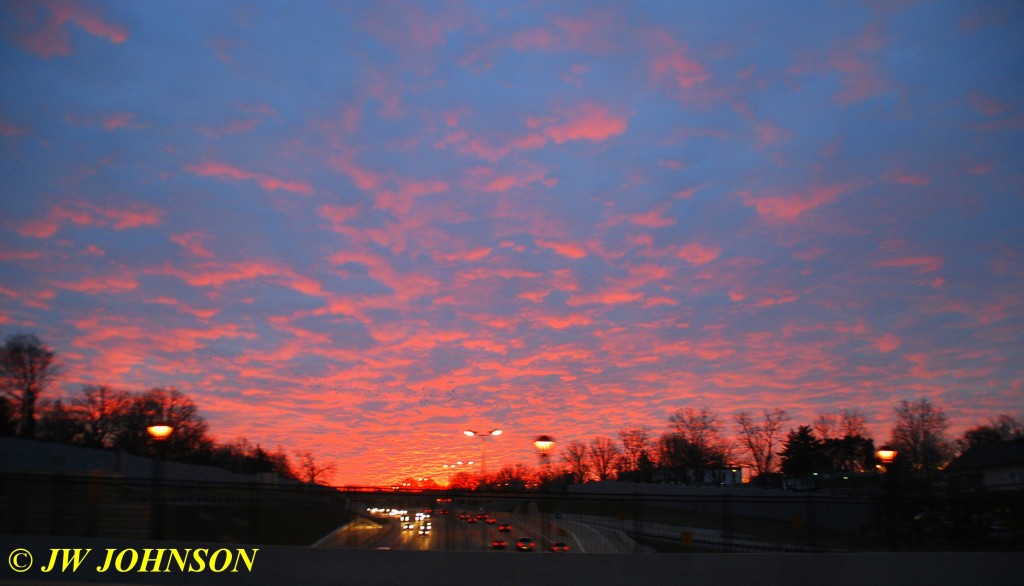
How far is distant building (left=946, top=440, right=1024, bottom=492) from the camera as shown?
57.9 m

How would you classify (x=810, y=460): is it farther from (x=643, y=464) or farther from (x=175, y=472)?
(x=175, y=472)

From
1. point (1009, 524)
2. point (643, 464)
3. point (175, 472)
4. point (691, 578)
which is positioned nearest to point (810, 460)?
point (643, 464)

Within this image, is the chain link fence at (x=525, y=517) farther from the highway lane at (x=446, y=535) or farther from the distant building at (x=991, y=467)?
the distant building at (x=991, y=467)

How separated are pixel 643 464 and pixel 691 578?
328 feet

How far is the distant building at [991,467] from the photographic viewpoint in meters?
57.9

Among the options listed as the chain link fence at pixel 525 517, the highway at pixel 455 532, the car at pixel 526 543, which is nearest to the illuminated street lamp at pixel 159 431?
the chain link fence at pixel 525 517

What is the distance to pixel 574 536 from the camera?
50.6ft
